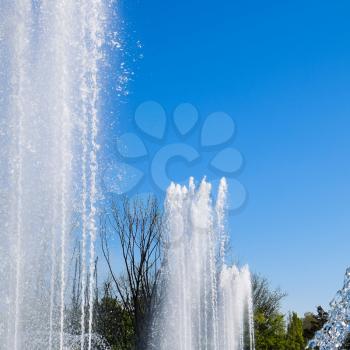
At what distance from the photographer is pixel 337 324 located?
5.90 meters

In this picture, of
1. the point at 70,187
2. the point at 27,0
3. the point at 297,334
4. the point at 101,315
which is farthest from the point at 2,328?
the point at 297,334

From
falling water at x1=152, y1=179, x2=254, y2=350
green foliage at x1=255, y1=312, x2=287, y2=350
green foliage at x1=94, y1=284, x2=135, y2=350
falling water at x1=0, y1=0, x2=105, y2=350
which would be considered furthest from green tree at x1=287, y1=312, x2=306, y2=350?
falling water at x1=0, y1=0, x2=105, y2=350

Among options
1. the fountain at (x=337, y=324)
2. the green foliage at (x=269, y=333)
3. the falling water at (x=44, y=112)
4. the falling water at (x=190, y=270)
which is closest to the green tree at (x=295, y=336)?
the green foliage at (x=269, y=333)

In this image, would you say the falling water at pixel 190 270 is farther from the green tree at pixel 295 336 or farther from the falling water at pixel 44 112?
the falling water at pixel 44 112

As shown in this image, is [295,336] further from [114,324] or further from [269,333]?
[114,324]

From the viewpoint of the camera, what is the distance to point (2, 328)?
35.4 feet

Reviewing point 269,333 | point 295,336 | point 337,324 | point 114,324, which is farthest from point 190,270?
point 337,324

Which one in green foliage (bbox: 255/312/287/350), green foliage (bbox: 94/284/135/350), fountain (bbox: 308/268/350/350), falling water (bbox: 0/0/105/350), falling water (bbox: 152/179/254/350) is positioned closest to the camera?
fountain (bbox: 308/268/350/350)

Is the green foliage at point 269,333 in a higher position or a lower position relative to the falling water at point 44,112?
lower

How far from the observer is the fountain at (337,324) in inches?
230

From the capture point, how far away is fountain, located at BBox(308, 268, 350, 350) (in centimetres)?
584

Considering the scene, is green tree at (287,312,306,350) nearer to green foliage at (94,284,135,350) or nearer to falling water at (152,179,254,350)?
falling water at (152,179,254,350)

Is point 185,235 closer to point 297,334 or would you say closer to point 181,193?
point 181,193

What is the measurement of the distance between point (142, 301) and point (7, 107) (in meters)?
15.3
